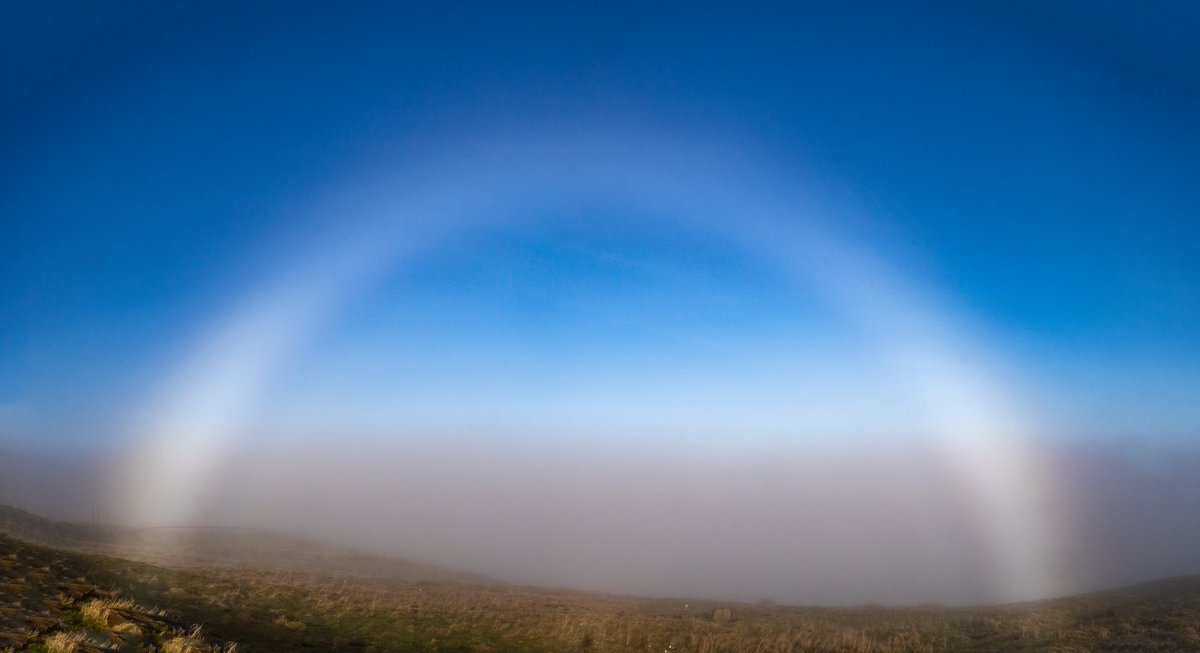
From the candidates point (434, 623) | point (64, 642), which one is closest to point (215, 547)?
point (434, 623)

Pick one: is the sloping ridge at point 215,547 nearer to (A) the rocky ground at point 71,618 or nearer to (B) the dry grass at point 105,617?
(A) the rocky ground at point 71,618

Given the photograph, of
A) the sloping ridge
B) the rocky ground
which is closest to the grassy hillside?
the rocky ground

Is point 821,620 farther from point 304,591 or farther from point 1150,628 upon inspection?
point 304,591

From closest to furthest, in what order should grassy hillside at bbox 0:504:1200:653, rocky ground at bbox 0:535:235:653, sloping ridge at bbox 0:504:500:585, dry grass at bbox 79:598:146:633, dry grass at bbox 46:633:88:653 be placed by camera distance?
dry grass at bbox 46:633:88:653, rocky ground at bbox 0:535:235:653, dry grass at bbox 79:598:146:633, grassy hillside at bbox 0:504:1200:653, sloping ridge at bbox 0:504:500:585

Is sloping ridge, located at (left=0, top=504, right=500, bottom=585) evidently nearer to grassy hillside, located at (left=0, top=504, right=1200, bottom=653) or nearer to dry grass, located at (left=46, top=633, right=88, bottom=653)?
grassy hillside, located at (left=0, top=504, right=1200, bottom=653)

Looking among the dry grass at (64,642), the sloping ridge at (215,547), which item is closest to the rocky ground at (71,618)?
the dry grass at (64,642)

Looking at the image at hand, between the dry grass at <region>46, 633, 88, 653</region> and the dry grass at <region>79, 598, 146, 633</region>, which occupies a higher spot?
the dry grass at <region>79, 598, 146, 633</region>

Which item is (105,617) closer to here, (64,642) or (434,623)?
(64,642)
